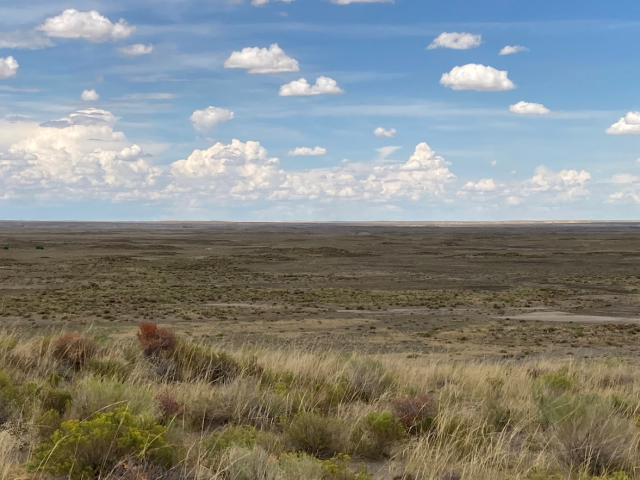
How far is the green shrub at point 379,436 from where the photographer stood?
6336 mm

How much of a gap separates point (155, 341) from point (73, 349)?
1.20 m

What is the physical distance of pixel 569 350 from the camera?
69.3 ft

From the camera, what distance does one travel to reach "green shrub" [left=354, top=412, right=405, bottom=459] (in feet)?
20.8

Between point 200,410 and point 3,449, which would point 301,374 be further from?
point 3,449

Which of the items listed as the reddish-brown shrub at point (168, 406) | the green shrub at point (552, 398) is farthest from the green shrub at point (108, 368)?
the green shrub at point (552, 398)

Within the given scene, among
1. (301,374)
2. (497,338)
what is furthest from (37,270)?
(301,374)

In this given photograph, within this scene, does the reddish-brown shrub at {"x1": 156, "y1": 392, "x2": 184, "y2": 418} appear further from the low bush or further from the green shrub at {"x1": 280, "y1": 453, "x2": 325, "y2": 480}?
the low bush

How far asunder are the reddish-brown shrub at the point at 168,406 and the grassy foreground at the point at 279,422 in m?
0.02

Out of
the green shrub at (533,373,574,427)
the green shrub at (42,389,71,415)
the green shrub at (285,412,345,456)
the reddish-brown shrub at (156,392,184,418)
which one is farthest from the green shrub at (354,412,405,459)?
the green shrub at (42,389,71,415)

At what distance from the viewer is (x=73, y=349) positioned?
930cm

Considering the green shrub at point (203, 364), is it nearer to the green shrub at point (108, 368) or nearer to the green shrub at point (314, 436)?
the green shrub at point (108, 368)

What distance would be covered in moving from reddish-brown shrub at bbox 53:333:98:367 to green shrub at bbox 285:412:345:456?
4.23 m

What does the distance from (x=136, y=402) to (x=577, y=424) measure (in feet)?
14.0

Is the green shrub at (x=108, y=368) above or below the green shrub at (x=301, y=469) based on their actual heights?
below
